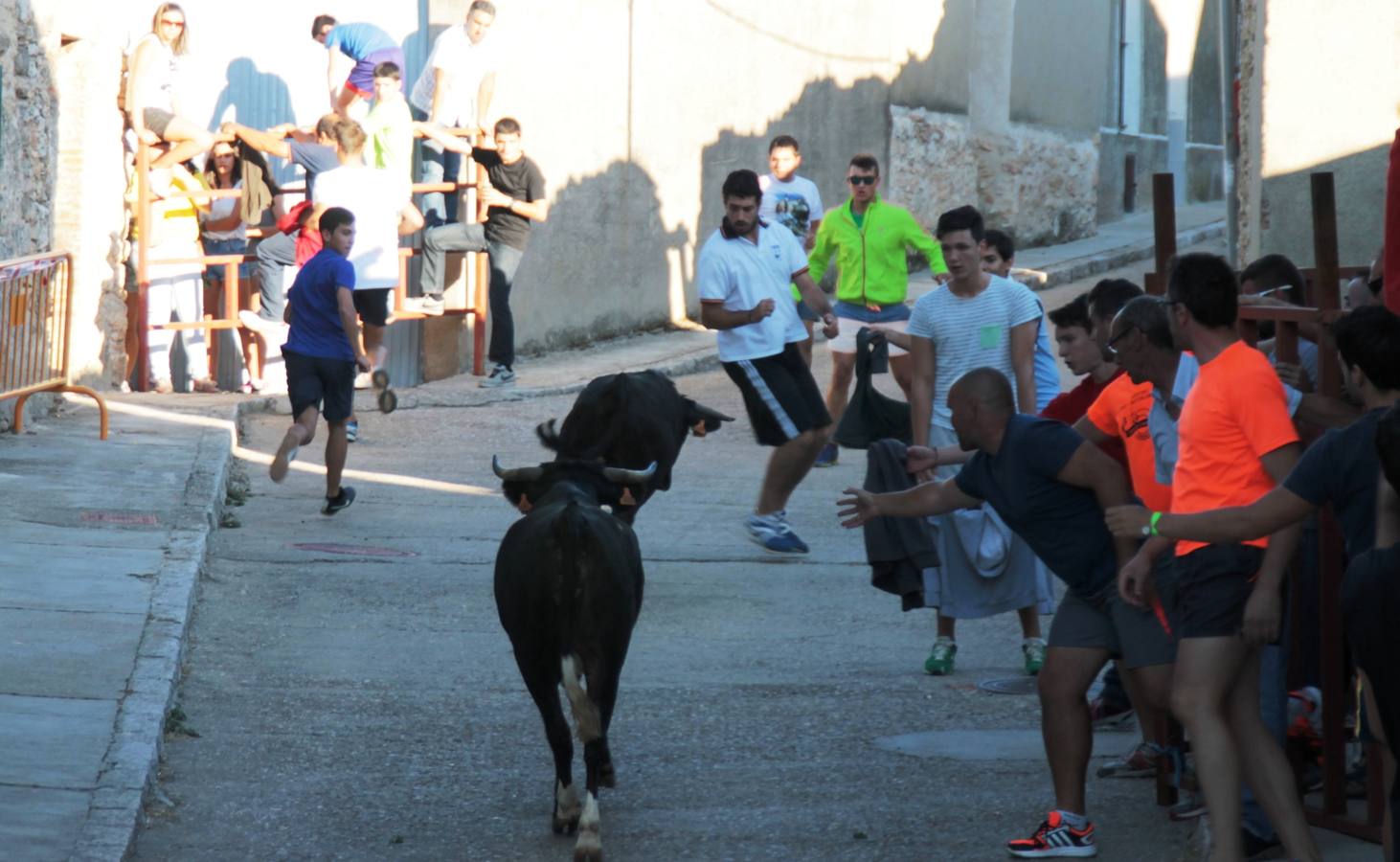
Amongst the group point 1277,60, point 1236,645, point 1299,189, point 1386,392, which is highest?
point 1277,60

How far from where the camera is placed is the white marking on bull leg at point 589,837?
5.98 meters

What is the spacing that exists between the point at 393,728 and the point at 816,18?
1665 centimetres

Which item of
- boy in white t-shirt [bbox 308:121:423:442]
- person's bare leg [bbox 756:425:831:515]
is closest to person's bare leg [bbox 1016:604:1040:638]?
person's bare leg [bbox 756:425:831:515]

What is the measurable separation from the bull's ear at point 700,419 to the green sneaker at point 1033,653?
1738 millimetres

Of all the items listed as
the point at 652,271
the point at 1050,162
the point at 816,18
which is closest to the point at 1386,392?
the point at 652,271

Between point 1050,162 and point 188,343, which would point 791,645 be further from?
point 1050,162

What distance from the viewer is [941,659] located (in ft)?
28.3

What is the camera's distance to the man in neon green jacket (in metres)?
13.8

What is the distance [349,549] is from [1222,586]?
6.57m

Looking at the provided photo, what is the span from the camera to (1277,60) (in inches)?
445

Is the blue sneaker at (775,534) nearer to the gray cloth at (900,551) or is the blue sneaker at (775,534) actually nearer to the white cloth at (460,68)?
the gray cloth at (900,551)

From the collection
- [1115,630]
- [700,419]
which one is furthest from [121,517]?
[1115,630]

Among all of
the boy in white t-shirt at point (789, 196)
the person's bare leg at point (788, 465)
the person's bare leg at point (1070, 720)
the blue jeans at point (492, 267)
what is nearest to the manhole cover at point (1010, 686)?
the person's bare leg at point (1070, 720)

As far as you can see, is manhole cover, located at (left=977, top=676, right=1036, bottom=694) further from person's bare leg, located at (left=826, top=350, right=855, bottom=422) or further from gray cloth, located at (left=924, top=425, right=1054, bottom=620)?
person's bare leg, located at (left=826, top=350, right=855, bottom=422)
